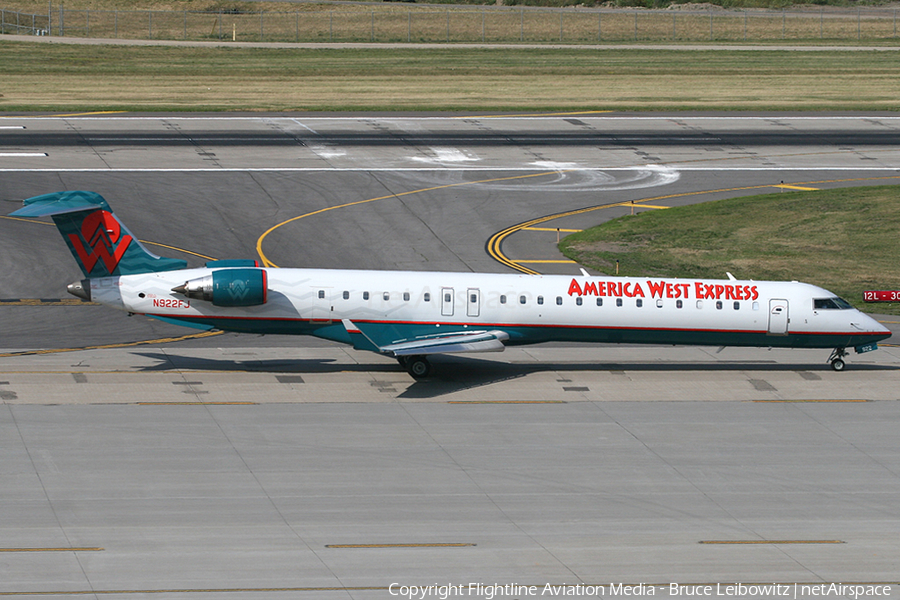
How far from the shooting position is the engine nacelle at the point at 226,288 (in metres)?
35.0

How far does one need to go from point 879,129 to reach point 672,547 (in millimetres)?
61934

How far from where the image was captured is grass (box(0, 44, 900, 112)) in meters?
82.4

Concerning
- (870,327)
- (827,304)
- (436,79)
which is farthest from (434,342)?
(436,79)

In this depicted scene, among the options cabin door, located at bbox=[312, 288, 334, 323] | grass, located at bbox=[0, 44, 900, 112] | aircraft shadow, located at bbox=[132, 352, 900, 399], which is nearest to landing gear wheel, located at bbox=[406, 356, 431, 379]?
aircraft shadow, located at bbox=[132, 352, 900, 399]

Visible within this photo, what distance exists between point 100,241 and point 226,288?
14.6 ft

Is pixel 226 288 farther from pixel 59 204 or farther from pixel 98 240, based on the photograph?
pixel 59 204

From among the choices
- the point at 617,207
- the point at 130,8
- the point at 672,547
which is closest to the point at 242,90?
the point at 617,207

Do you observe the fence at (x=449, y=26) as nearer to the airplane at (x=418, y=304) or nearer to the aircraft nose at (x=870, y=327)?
the airplane at (x=418, y=304)

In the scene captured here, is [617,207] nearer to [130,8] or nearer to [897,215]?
[897,215]

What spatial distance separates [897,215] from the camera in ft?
190

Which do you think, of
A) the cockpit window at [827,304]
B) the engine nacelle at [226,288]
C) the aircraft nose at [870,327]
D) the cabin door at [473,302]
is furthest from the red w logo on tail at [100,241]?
the aircraft nose at [870,327]

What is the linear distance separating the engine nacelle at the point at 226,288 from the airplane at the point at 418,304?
32 millimetres

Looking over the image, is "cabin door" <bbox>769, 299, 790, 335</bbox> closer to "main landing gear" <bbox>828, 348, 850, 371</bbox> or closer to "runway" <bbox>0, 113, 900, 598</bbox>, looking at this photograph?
"runway" <bbox>0, 113, 900, 598</bbox>

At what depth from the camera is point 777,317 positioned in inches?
1454
